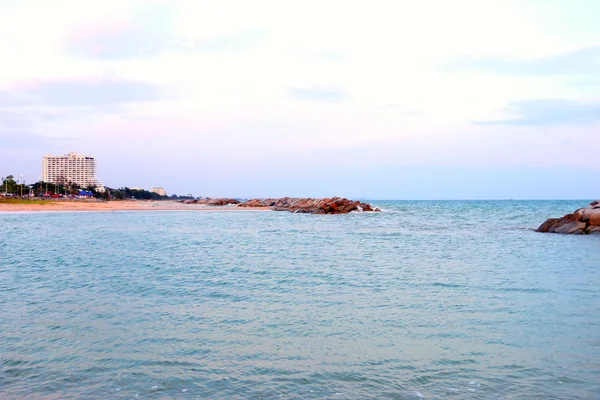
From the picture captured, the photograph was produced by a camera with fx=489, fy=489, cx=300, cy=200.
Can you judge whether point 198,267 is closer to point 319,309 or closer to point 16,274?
point 16,274

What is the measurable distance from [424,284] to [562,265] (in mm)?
7555

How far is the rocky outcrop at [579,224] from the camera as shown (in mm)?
33031

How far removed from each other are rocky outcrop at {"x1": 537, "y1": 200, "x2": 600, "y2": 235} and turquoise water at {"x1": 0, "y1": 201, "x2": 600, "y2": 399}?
17.6m

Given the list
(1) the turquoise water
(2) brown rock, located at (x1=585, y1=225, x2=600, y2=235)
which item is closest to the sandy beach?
(2) brown rock, located at (x1=585, y1=225, x2=600, y2=235)

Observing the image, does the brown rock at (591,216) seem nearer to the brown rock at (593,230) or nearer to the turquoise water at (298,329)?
the brown rock at (593,230)

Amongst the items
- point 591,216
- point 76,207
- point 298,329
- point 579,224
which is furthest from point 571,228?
point 76,207

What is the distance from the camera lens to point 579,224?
33688 mm

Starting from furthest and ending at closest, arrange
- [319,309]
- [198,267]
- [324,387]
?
[198,267], [319,309], [324,387]

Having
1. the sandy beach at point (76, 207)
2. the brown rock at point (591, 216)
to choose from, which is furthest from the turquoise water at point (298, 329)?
the sandy beach at point (76, 207)

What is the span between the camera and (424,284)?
13.6m

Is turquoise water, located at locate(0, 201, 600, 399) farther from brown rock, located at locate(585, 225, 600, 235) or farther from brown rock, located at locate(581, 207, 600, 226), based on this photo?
brown rock, located at locate(581, 207, 600, 226)

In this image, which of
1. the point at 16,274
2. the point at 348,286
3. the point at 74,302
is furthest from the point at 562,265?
the point at 16,274

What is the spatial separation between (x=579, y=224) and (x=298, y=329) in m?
31.4

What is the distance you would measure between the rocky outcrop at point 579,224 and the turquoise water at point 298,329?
17.6 m
